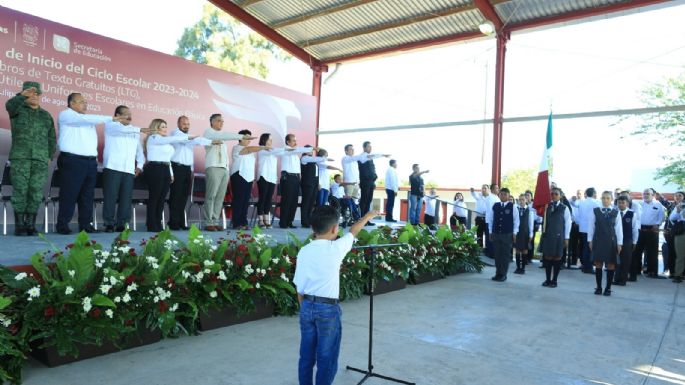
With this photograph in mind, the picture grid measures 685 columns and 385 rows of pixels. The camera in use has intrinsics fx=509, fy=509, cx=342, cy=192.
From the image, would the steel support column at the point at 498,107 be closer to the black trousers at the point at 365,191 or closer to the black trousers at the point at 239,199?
the black trousers at the point at 365,191

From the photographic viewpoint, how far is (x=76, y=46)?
7727 mm

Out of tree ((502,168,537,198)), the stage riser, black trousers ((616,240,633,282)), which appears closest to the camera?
the stage riser

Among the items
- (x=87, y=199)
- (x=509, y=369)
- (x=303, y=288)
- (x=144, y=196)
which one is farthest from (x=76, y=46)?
(x=509, y=369)

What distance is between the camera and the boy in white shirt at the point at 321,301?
272 cm

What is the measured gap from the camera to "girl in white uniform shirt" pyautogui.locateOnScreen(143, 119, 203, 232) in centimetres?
642

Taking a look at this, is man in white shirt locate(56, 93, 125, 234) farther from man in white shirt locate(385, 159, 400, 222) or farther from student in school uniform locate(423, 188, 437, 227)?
student in school uniform locate(423, 188, 437, 227)

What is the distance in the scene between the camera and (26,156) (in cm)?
530

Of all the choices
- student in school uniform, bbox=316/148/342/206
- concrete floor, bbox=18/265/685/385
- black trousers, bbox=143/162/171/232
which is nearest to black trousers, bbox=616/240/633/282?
concrete floor, bbox=18/265/685/385

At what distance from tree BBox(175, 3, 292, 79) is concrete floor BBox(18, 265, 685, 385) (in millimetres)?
18459

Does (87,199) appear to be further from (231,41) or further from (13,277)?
(231,41)

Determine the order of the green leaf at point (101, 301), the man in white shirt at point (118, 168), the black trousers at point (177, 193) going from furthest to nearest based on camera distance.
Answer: the black trousers at point (177, 193)
the man in white shirt at point (118, 168)
the green leaf at point (101, 301)

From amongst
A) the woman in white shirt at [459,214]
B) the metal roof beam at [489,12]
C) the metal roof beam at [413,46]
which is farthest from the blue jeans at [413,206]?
the metal roof beam at [489,12]

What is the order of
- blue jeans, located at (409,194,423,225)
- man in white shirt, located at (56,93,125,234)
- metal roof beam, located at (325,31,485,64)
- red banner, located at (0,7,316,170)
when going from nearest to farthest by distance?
man in white shirt, located at (56,93,125,234) < red banner, located at (0,7,316,170) < blue jeans, located at (409,194,423,225) < metal roof beam, located at (325,31,485,64)

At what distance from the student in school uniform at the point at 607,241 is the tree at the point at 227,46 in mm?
17729
